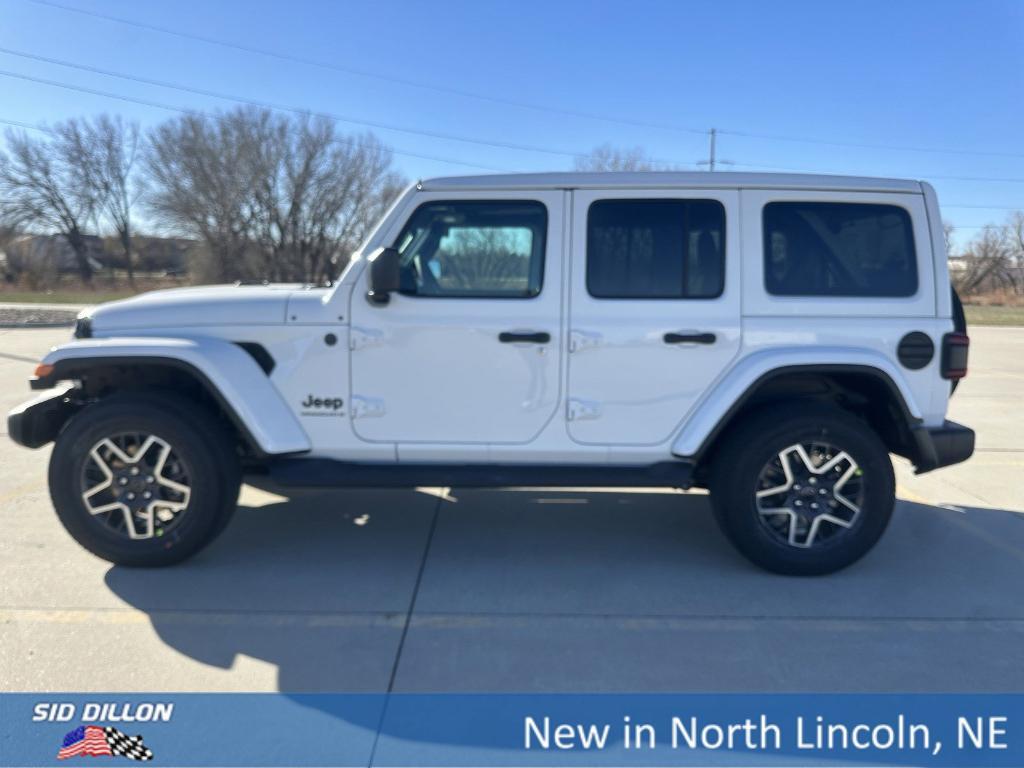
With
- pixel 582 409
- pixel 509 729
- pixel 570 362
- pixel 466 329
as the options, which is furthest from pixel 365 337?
pixel 509 729

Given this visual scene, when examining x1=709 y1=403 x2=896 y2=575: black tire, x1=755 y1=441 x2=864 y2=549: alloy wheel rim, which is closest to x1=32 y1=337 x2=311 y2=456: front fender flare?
x1=709 y1=403 x2=896 y2=575: black tire

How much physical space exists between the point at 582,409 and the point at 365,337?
1.21 metres

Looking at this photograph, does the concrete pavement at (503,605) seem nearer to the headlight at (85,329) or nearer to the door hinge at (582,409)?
the door hinge at (582,409)

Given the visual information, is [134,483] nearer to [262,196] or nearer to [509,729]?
[509,729]

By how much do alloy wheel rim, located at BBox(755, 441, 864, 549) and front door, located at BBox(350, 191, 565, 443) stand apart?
4.17 feet

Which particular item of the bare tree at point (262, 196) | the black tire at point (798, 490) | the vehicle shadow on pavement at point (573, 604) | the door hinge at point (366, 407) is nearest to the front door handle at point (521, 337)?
the door hinge at point (366, 407)

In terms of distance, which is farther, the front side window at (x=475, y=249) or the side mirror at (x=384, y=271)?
the front side window at (x=475, y=249)

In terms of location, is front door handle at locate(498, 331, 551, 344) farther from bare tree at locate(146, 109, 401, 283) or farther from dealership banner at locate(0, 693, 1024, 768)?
bare tree at locate(146, 109, 401, 283)

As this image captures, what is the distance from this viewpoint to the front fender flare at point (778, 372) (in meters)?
3.65

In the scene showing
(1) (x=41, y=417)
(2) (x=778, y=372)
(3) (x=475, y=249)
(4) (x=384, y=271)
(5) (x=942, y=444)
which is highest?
(3) (x=475, y=249)

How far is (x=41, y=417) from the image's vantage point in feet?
12.3

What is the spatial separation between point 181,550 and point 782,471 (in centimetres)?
324

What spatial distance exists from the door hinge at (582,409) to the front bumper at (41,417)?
107 inches

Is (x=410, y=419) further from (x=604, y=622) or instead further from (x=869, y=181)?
(x=869, y=181)
